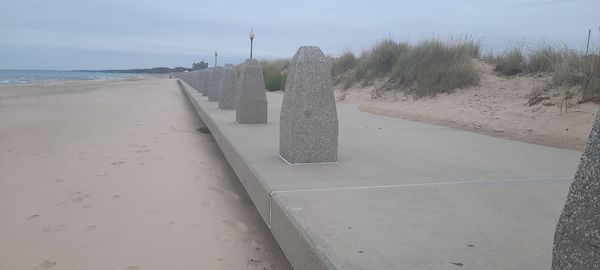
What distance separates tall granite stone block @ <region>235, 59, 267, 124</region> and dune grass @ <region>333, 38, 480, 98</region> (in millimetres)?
6522

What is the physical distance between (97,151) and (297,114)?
13.8 feet

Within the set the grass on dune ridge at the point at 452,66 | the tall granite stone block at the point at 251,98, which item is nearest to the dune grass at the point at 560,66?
the grass on dune ridge at the point at 452,66

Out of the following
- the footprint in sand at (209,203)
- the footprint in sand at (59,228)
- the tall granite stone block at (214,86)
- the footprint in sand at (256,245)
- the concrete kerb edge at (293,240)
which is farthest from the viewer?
the tall granite stone block at (214,86)

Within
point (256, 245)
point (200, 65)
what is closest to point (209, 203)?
point (256, 245)

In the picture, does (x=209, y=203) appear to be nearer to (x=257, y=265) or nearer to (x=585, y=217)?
(x=257, y=265)

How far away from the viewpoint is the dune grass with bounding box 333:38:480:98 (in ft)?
43.9

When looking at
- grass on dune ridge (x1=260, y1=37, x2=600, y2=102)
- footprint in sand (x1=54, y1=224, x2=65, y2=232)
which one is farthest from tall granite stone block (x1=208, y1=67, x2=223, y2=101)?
footprint in sand (x1=54, y1=224, x2=65, y2=232)

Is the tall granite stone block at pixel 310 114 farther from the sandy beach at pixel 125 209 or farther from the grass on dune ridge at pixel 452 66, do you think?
the grass on dune ridge at pixel 452 66

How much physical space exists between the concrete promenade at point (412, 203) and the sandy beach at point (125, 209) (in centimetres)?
35

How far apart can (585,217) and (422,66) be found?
45.0 ft

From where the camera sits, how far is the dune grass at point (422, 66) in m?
13.4

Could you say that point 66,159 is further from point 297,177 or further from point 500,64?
point 500,64

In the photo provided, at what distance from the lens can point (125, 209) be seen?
180 inches

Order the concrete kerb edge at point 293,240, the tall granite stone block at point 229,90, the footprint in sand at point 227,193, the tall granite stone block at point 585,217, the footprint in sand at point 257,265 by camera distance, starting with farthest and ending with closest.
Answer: the tall granite stone block at point 229,90, the footprint in sand at point 227,193, the footprint in sand at point 257,265, the concrete kerb edge at point 293,240, the tall granite stone block at point 585,217
